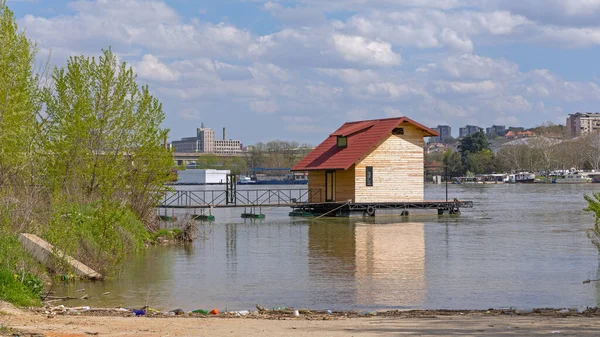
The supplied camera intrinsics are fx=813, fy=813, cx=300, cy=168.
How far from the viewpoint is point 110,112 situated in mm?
29328

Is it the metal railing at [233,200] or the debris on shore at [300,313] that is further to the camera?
the metal railing at [233,200]

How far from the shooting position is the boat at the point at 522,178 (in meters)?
139

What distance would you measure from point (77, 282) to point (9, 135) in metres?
3.94

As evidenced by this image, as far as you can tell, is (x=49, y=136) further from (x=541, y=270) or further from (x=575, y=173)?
(x=575, y=173)

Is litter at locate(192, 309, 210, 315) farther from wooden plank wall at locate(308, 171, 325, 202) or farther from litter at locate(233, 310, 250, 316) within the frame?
wooden plank wall at locate(308, 171, 325, 202)

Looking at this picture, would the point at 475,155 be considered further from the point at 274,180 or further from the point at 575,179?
the point at 274,180

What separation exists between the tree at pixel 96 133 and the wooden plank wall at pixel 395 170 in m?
17.9

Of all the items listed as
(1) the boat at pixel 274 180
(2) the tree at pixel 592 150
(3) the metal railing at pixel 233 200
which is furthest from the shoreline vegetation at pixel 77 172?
(2) the tree at pixel 592 150

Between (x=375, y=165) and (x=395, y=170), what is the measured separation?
1.42m

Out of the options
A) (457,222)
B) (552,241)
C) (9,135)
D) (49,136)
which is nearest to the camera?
(9,135)

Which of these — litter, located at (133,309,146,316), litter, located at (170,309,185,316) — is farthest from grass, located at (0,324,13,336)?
litter, located at (170,309,185,316)

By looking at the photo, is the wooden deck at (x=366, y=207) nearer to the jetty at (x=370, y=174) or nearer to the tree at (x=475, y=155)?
the jetty at (x=370, y=174)

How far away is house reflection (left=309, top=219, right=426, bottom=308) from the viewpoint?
19.0 m

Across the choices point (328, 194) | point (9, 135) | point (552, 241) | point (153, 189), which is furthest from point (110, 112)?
point (328, 194)
